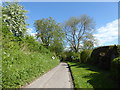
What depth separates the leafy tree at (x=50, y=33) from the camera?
28306 mm

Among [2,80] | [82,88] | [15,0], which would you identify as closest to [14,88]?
[2,80]

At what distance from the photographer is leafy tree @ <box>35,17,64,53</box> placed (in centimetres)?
2831

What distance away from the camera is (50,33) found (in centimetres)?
2891

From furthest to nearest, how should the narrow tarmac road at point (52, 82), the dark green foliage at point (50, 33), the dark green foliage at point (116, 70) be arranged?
the dark green foliage at point (50, 33) < the narrow tarmac road at point (52, 82) < the dark green foliage at point (116, 70)

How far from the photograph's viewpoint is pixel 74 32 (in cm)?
3247

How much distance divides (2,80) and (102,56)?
9986 millimetres

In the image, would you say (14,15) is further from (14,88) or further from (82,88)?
(82,88)

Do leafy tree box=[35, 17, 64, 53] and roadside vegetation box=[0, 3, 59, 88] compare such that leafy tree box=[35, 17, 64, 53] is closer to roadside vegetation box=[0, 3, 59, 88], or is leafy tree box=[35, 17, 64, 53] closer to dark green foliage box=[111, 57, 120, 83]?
roadside vegetation box=[0, 3, 59, 88]

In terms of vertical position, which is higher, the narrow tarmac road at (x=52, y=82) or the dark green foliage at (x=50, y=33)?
the dark green foliage at (x=50, y=33)

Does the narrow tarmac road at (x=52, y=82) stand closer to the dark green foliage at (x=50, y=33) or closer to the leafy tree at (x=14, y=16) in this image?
the leafy tree at (x=14, y=16)

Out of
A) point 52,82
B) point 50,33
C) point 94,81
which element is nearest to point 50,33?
point 50,33

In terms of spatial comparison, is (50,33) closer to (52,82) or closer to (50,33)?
(50,33)

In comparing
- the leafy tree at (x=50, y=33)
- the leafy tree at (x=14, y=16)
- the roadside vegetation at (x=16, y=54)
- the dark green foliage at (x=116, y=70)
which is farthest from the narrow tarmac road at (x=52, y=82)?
the leafy tree at (x=50, y=33)

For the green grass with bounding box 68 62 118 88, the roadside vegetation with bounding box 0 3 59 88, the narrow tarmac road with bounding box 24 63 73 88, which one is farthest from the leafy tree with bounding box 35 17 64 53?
the green grass with bounding box 68 62 118 88
